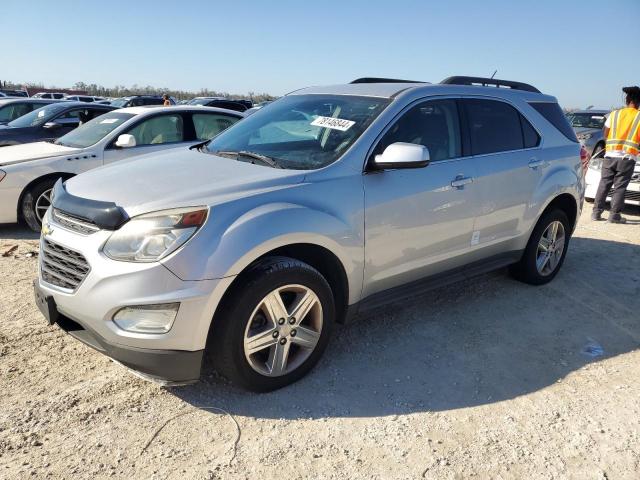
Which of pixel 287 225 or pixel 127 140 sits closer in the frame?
pixel 287 225

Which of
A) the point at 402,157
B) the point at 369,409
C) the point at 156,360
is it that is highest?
the point at 402,157

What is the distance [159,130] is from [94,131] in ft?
2.79

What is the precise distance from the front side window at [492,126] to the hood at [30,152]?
4.82 metres

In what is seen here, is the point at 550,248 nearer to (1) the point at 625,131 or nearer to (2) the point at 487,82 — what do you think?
(2) the point at 487,82

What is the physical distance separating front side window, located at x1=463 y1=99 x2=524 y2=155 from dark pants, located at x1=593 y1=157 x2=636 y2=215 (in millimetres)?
4096

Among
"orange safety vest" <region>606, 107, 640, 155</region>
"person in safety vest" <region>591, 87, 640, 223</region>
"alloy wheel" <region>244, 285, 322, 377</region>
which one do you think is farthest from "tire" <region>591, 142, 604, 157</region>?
"alloy wheel" <region>244, 285, 322, 377</region>

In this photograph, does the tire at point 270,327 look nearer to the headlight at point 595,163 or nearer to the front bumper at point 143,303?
the front bumper at point 143,303

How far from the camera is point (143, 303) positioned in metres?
2.44

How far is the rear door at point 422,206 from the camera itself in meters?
3.21

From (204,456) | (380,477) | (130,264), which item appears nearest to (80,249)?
(130,264)

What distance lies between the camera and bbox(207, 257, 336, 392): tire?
2650 mm

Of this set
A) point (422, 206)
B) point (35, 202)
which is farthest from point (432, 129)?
point (35, 202)

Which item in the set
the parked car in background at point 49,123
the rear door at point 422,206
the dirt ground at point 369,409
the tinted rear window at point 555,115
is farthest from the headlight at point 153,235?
the parked car in background at point 49,123

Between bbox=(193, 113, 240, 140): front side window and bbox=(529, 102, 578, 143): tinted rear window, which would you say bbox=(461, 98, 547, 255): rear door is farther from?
bbox=(193, 113, 240, 140): front side window
